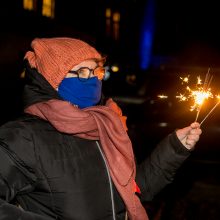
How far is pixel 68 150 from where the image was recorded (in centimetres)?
225

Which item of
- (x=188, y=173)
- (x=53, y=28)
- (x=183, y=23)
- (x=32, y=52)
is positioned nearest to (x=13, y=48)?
(x=53, y=28)

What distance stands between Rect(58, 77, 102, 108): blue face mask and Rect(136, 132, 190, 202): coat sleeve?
58 centimetres

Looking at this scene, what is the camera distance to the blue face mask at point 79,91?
96.3 inches

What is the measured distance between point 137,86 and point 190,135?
1373 cm

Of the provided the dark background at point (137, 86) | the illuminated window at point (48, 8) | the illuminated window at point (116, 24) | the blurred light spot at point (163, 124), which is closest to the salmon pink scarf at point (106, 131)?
the dark background at point (137, 86)

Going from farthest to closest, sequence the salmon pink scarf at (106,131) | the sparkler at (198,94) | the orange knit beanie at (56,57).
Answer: the sparkler at (198,94)
the orange knit beanie at (56,57)
the salmon pink scarf at (106,131)

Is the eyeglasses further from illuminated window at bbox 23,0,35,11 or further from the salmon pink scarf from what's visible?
illuminated window at bbox 23,0,35,11

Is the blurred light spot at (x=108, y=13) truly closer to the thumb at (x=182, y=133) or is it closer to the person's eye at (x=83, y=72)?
the thumb at (x=182, y=133)

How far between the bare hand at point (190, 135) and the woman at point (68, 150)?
0.03ft

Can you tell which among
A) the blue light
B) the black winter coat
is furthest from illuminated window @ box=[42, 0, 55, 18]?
the blue light

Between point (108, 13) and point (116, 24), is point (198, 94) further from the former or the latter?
point (116, 24)

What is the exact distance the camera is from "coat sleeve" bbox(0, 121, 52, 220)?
1965 millimetres

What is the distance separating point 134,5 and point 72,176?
3036cm

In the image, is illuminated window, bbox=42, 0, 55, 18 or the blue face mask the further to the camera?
illuminated window, bbox=42, 0, 55, 18
